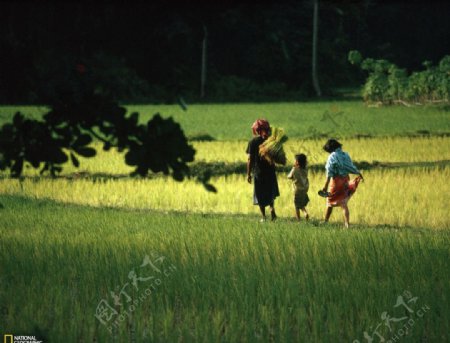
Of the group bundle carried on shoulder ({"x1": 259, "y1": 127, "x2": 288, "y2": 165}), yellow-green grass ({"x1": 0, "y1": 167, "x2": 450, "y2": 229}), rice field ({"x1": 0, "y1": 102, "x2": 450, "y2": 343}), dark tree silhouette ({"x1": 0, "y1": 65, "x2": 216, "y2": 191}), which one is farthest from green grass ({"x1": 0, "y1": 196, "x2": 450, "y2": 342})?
dark tree silhouette ({"x1": 0, "y1": 65, "x2": 216, "y2": 191})

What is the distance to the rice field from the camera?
525 centimetres

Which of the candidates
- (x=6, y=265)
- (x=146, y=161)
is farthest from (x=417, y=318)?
(x=6, y=265)

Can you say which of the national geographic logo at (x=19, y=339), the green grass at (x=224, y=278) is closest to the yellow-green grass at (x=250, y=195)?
the green grass at (x=224, y=278)

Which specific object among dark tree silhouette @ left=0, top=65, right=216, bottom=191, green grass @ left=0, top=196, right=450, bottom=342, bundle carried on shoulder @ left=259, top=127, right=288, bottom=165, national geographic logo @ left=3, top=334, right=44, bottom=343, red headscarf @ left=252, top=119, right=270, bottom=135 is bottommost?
national geographic logo @ left=3, top=334, right=44, bottom=343

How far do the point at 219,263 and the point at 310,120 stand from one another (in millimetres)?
22824

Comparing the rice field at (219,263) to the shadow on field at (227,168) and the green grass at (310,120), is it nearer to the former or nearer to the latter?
the shadow on field at (227,168)

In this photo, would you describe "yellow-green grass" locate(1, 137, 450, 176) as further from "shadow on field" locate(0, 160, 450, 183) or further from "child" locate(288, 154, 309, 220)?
"child" locate(288, 154, 309, 220)

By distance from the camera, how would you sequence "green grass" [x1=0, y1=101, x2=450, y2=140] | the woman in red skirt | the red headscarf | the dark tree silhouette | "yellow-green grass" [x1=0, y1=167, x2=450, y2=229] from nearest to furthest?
the dark tree silhouette < the woman in red skirt < the red headscarf < "yellow-green grass" [x1=0, y1=167, x2=450, y2=229] < "green grass" [x1=0, y1=101, x2=450, y2=140]

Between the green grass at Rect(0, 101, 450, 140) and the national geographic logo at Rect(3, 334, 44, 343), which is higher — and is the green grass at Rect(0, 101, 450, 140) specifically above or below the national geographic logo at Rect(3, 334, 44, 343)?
above

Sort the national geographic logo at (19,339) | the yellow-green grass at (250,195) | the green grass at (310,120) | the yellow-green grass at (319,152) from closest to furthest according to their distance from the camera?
the national geographic logo at (19,339) → the yellow-green grass at (250,195) → the yellow-green grass at (319,152) → the green grass at (310,120)

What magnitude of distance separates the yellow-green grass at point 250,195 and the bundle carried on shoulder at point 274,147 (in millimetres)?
1065

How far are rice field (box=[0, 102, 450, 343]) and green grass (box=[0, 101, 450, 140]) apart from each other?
25.8 feet

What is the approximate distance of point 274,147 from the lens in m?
10.2

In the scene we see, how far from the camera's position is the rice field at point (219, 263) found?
5250 millimetres
